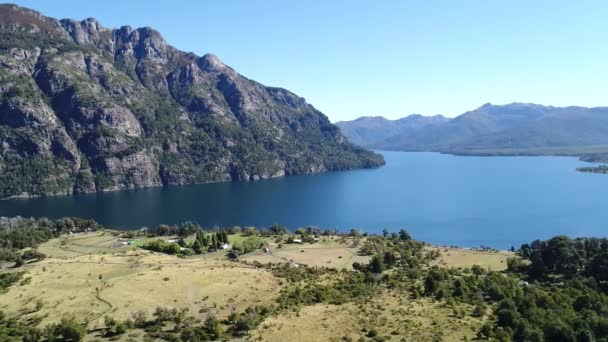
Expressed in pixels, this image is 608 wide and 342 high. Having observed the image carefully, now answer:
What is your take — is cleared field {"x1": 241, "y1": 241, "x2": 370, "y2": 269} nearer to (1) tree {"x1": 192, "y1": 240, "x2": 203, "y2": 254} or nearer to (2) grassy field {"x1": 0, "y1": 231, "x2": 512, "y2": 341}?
(2) grassy field {"x1": 0, "y1": 231, "x2": 512, "y2": 341}

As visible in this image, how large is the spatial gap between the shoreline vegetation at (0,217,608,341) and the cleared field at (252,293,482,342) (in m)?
0.14

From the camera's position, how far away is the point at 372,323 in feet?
190

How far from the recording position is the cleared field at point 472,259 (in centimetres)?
9556

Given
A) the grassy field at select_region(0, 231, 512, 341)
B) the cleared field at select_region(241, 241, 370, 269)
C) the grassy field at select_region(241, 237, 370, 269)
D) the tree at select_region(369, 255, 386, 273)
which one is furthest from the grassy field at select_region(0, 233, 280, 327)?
the tree at select_region(369, 255, 386, 273)

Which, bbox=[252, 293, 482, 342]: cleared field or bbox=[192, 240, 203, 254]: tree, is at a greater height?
bbox=[192, 240, 203, 254]: tree

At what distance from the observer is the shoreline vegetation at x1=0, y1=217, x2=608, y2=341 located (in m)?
55.7

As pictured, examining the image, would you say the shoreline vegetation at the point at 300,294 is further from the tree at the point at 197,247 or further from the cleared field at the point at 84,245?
the cleared field at the point at 84,245

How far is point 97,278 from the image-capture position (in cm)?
7519

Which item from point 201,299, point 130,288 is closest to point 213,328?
point 201,299

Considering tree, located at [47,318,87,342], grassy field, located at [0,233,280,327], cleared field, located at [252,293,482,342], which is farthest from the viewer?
grassy field, located at [0,233,280,327]

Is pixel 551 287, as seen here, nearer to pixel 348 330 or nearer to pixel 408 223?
pixel 348 330

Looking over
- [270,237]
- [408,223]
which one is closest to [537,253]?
[270,237]

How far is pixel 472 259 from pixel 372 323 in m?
50.8

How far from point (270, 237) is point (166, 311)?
2532 inches
